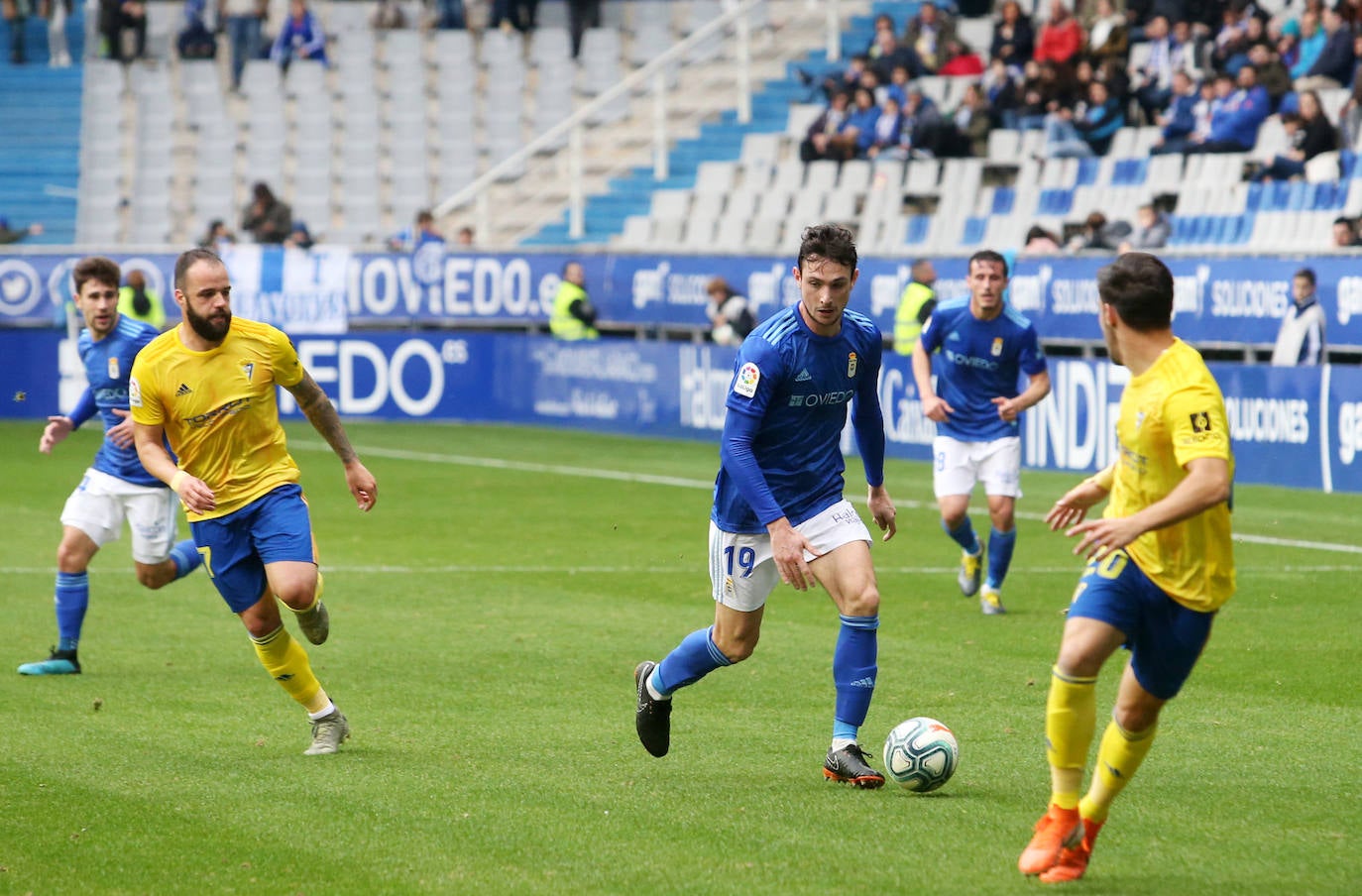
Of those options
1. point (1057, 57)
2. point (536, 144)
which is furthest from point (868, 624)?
point (536, 144)

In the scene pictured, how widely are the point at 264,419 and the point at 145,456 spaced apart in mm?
535

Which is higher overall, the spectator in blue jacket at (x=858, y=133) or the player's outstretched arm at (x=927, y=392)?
the spectator in blue jacket at (x=858, y=133)

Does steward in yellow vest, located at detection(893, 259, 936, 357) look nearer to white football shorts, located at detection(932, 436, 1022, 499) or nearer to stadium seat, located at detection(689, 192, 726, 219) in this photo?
white football shorts, located at detection(932, 436, 1022, 499)

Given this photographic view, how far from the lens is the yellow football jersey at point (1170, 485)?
597 cm

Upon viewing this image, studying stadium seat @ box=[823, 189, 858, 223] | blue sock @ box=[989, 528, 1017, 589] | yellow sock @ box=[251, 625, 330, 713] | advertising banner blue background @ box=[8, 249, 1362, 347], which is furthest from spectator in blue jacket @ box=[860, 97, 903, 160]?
yellow sock @ box=[251, 625, 330, 713]

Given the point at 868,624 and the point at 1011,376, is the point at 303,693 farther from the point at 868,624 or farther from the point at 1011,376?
the point at 1011,376

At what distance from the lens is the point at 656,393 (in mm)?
24828

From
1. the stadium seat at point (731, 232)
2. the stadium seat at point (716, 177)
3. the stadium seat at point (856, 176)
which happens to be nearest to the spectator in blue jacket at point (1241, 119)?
the stadium seat at point (856, 176)

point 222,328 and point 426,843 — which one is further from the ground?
point 222,328

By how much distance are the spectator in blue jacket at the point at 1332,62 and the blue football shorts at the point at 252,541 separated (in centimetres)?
1771

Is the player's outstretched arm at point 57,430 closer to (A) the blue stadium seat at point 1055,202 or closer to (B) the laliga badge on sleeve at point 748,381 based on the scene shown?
(B) the laliga badge on sleeve at point 748,381

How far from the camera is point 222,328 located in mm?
8250

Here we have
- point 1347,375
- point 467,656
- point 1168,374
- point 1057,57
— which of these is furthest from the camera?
point 1057,57

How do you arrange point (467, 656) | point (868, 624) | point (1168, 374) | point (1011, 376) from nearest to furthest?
point (1168, 374) < point (868, 624) < point (467, 656) < point (1011, 376)
